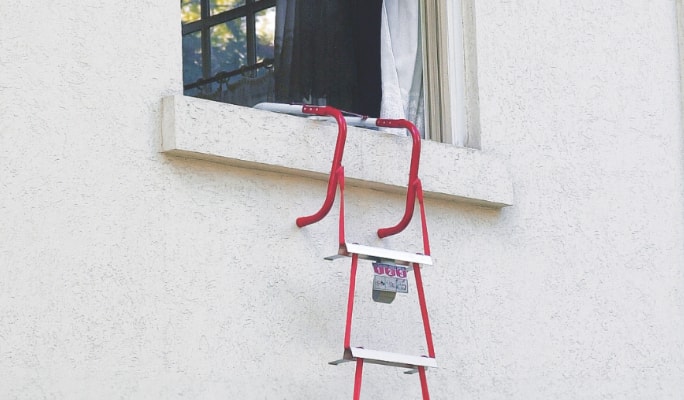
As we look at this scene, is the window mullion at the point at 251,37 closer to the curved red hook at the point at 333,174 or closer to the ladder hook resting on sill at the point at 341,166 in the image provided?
the ladder hook resting on sill at the point at 341,166

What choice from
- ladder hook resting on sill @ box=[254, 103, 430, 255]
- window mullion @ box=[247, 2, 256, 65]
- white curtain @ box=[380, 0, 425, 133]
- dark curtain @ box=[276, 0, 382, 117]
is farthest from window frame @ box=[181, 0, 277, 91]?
white curtain @ box=[380, 0, 425, 133]

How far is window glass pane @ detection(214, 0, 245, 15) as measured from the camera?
23.4 ft

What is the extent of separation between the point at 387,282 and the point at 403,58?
4.72 ft

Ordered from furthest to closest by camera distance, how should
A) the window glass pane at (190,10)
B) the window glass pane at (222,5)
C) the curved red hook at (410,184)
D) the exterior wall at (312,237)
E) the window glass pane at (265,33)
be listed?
1. the window glass pane at (265,33)
2. the window glass pane at (222,5)
3. the window glass pane at (190,10)
4. the curved red hook at (410,184)
5. the exterior wall at (312,237)

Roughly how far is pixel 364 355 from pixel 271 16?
5.98ft

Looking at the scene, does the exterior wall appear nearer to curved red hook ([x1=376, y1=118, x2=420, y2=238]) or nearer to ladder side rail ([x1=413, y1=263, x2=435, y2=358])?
curved red hook ([x1=376, y1=118, x2=420, y2=238])

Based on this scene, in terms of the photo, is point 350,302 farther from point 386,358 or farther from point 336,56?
point 336,56

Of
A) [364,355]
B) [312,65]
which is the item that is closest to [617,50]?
[312,65]

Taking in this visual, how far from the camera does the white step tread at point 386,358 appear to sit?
627 cm

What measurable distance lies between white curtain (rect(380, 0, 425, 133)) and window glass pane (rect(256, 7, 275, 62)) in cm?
55

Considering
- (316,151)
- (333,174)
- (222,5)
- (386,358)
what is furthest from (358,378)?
(222,5)

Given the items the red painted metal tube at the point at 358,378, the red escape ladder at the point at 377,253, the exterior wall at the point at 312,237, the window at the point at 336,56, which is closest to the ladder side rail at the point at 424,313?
the red escape ladder at the point at 377,253

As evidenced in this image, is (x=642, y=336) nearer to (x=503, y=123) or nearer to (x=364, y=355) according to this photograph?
(x=503, y=123)

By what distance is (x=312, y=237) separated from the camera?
6.59 m
